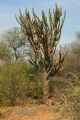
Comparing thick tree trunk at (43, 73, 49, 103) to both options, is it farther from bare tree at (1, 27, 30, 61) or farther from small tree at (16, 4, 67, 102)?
bare tree at (1, 27, 30, 61)

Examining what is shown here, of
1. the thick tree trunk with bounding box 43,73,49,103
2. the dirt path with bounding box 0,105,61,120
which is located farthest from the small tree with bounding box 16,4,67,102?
the dirt path with bounding box 0,105,61,120

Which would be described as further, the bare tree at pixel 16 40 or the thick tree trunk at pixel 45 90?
the bare tree at pixel 16 40

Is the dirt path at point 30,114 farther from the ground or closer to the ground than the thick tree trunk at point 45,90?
closer to the ground

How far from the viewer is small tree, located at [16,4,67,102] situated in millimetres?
13469

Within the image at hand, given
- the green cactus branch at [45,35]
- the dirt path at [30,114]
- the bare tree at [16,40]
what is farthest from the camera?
the bare tree at [16,40]

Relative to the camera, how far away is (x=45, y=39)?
13328 mm

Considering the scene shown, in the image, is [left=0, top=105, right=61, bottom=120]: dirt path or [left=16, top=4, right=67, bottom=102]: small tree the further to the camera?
[left=16, top=4, right=67, bottom=102]: small tree

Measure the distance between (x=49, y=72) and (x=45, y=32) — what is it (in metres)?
2.18

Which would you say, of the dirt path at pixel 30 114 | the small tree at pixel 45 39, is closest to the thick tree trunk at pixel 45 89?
the small tree at pixel 45 39

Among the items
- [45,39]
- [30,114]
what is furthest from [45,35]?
[30,114]

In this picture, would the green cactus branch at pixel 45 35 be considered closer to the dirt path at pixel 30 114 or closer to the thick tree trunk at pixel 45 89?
the thick tree trunk at pixel 45 89

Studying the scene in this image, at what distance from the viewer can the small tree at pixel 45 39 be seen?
13.5 meters

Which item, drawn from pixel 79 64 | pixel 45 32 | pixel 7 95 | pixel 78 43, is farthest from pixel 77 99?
pixel 78 43

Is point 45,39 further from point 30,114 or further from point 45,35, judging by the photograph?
point 30,114
